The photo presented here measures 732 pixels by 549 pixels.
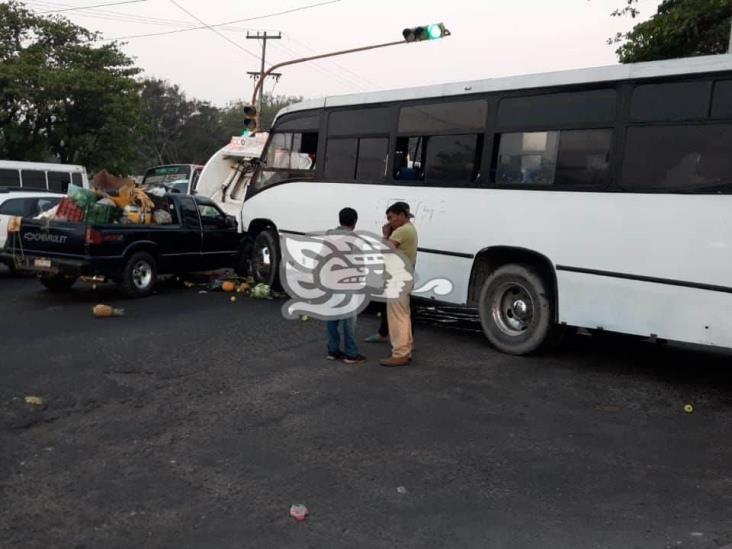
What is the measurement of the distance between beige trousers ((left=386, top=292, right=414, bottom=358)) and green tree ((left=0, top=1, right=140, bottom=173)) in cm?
2698

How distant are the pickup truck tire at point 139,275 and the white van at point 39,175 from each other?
1042cm

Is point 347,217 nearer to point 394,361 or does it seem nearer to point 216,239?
point 394,361

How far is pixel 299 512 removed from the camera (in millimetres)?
3850

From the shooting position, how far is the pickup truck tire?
10.7m

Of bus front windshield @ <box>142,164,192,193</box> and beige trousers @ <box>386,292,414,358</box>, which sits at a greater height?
bus front windshield @ <box>142,164,192,193</box>

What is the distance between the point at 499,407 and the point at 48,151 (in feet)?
105

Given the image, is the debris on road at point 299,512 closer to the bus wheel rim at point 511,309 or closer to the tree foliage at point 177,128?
the bus wheel rim at point 511,309

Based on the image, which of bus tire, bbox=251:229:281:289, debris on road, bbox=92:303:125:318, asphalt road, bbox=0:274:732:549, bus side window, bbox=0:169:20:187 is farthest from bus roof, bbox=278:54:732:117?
bus side window, bbox=0:169:20:187

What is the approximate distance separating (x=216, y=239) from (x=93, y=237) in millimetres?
2797

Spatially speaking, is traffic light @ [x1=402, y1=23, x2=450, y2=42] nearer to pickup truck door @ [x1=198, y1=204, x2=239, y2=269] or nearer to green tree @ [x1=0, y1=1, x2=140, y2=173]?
pickup truck door @ [x1=198, y1=204, x2=239, y2=269]

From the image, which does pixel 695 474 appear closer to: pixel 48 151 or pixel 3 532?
pixel 3 532

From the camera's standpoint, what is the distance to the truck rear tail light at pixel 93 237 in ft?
32.8

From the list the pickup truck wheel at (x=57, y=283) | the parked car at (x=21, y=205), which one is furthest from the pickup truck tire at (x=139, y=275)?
the parked car at (x=21, y=205)

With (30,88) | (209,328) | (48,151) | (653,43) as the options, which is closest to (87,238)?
(209,328)
